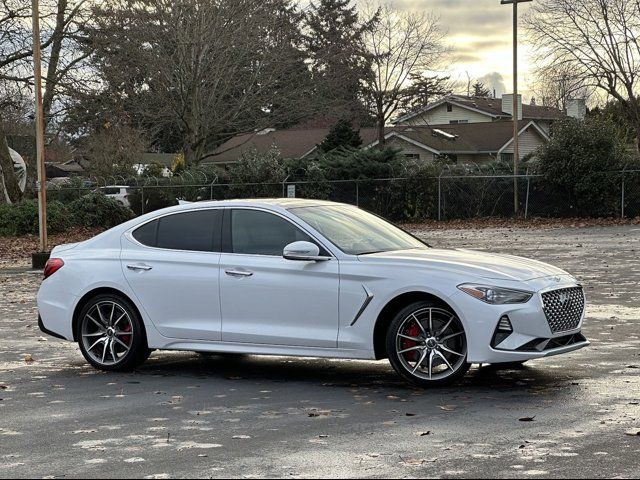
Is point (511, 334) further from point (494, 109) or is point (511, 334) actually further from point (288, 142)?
point (494, 109)

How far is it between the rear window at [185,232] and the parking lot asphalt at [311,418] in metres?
1.21

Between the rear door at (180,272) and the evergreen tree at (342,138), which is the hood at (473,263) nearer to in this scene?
the rear door at (180,272)

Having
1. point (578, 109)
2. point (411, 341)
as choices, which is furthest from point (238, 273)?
point (578, 109)

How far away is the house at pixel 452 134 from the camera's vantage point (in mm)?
68125

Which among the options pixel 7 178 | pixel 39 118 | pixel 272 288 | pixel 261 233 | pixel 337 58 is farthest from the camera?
pixel 337 58

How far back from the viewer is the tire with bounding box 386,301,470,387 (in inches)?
359

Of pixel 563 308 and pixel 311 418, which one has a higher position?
pixel 563 308

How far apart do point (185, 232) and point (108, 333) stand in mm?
1211

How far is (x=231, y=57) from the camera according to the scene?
49281mm

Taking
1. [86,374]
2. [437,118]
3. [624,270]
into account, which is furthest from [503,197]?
[437,118]

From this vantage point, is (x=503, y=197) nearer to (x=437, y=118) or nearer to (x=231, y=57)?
(x=231, y=57)

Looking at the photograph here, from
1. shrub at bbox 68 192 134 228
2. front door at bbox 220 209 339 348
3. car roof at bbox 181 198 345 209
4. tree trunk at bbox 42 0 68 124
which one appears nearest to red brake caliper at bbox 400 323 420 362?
front door at bbox 220 209 339 348

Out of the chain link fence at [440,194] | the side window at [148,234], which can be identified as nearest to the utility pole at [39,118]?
the side window at [148,234]

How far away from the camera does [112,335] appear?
416 inches
